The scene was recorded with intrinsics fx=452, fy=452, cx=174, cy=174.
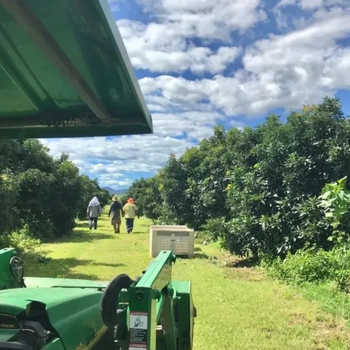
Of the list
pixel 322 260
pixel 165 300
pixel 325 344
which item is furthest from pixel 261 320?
pixel 165 300

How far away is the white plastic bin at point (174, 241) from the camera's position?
11.4 metres

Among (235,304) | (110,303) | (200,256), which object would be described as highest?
(110,303)

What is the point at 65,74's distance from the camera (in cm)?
211

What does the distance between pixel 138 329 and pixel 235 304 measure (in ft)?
16.4

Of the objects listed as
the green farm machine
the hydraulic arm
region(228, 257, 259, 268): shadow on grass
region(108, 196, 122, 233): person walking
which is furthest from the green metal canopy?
region(108, 196, 122, 233): person walking

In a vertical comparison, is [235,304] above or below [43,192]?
below

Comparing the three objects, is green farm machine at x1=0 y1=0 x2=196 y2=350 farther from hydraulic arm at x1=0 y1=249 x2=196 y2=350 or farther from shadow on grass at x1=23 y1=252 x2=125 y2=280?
shadow on grass at x1=23 y1=252 x2=125 y2=280

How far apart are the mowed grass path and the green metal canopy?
3.32m

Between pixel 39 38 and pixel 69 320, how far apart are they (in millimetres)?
1309

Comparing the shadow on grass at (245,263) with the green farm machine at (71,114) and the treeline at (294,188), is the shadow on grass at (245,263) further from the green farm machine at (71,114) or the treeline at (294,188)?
the green farm machine at (71,114)

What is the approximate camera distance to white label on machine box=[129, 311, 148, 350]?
6.88 ft

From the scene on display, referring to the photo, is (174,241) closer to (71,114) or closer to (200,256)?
(200,256)

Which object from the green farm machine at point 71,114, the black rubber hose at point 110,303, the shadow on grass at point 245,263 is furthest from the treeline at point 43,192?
the black rubber hose at point 110,303

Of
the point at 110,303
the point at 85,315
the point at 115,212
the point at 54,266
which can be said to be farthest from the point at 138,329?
the point at 115,212
